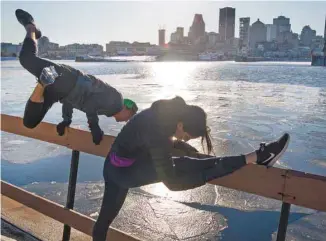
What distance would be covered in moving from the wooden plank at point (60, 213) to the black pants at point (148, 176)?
0.60 feet

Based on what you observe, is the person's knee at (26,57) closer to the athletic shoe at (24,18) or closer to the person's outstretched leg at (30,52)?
the person's outstretched leg at (30,52)

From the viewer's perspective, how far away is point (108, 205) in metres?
2.61

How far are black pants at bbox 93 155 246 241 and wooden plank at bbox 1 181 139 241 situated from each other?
18 cm

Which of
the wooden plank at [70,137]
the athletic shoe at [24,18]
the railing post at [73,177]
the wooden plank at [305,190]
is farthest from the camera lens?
the athletic shoe at [24,18]

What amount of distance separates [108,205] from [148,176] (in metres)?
0.41

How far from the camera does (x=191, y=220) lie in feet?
16.6

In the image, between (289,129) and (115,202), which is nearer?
(115,202)

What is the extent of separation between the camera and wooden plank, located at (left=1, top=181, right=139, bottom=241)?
289 cm

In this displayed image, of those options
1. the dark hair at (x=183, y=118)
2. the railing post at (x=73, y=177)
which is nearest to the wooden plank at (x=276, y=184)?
the dark hair at (x=183, y=118)

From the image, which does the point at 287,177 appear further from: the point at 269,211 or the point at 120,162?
the point at 269,211

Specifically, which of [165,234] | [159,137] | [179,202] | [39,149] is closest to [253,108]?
[39,149]

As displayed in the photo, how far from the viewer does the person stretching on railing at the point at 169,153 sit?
2.22 metres

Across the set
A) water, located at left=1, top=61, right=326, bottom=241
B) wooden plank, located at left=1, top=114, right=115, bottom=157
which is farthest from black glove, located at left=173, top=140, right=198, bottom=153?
water, located at left=1, top=61, right=326, bottom=241

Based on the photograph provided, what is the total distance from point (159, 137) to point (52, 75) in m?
1.19
